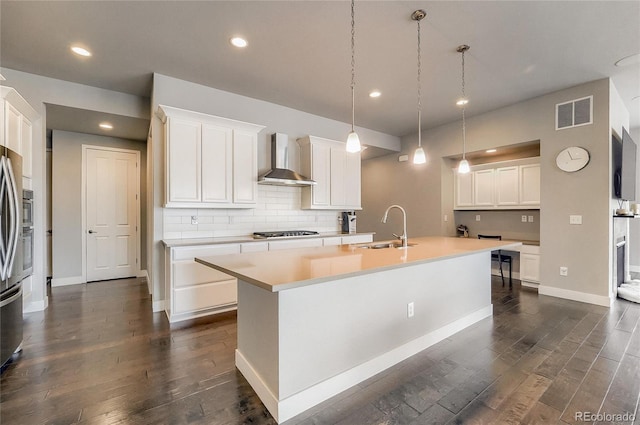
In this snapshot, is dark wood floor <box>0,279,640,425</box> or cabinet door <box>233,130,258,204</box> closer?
dark wood floor <box>0,279,640,425</box>

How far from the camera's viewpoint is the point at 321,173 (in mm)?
4660

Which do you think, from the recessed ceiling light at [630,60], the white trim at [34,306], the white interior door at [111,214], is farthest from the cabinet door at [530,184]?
the white trim at [34,306]

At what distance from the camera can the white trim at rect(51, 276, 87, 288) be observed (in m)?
4.61

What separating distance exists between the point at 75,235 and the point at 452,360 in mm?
5826

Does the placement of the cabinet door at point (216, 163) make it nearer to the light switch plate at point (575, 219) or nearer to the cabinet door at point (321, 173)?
the cabinet door at point (321, 173)

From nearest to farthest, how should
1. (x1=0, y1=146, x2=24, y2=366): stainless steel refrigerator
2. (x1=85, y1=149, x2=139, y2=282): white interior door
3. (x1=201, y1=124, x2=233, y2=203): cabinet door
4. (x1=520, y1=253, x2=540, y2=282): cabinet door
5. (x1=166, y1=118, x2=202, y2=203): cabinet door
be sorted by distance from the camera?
(x1=0, y1=146, x2=24, y2=366): stainless steel refrigerator, (x1=166, y1=118, x2=202, y2=203): cabinet door, (x1=201, y1=124, x2=233, y2=203): cabinet door, (x1=520, y1=253, x2=540, y2=282): cabinet door, (x1=85, y1=149, x2=139, y2=282): white interior door

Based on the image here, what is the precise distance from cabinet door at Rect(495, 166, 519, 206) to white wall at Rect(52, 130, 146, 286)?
7.17 meters

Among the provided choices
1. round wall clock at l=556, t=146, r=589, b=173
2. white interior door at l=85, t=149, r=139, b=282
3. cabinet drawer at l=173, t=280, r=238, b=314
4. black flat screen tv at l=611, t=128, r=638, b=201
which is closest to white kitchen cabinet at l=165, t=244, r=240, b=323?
cabinet drawer at l=173, t=280, r=238, b=314

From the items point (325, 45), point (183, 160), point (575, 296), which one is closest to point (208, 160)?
point (183, 160)

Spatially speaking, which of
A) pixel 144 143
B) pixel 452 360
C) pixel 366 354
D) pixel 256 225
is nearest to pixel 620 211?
pixel 452 360

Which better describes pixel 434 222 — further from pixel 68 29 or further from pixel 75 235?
pixel 75 235

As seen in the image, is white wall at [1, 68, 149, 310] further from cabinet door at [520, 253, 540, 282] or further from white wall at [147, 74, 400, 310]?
cabinet door at [520, 253, 540, 282]

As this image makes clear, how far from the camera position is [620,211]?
3.86 meters

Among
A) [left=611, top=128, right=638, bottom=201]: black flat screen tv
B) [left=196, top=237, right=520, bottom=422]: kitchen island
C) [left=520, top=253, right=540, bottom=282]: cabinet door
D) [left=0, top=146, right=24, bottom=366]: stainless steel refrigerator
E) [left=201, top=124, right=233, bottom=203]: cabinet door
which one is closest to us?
[left=196, top=237, right=520, bottom=422]: kitchen island
